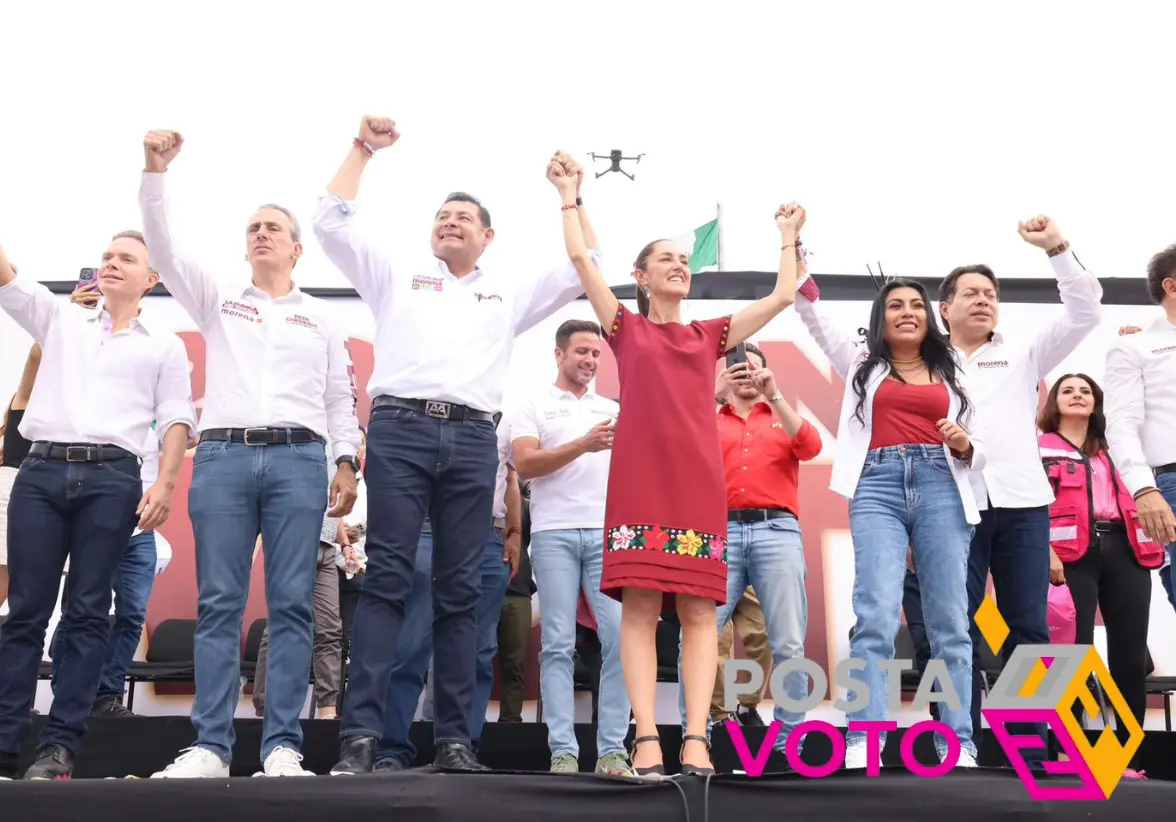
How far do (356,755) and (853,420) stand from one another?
1804mm

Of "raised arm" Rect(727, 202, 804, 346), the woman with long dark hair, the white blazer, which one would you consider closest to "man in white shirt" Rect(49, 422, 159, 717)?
"raised arm" Rect(727, 202, 804, 346)

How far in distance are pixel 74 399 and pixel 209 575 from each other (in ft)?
2.39

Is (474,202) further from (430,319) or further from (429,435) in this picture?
(429,435)

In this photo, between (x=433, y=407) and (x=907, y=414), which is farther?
(x=907, y=414)

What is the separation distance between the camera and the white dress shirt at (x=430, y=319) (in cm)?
328

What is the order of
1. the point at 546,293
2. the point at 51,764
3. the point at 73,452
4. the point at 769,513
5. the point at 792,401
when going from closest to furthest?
the point at 51,764 < the point at 73,452 < the point at 546,293 < the point at 769,513 < the point at 792,401

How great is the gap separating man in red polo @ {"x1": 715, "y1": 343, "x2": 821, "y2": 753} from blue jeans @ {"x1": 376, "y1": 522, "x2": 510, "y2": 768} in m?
0.88

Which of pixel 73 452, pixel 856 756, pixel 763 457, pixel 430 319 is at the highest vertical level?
pixel 430 319

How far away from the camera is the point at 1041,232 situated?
11.8ft

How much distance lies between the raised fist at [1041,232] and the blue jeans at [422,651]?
6.73ft

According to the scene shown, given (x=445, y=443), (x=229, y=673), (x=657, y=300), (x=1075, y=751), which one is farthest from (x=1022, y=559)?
(x=229, y=673)

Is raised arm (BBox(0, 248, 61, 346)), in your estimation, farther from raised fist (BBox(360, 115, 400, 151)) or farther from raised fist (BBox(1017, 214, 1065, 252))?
raised fist (BBox(1017, 214, 1065, 252))

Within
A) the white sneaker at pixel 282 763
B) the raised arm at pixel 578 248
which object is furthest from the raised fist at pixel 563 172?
the white sneaker at pixel 282 763

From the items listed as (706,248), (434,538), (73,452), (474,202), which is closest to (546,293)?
(474,202)
